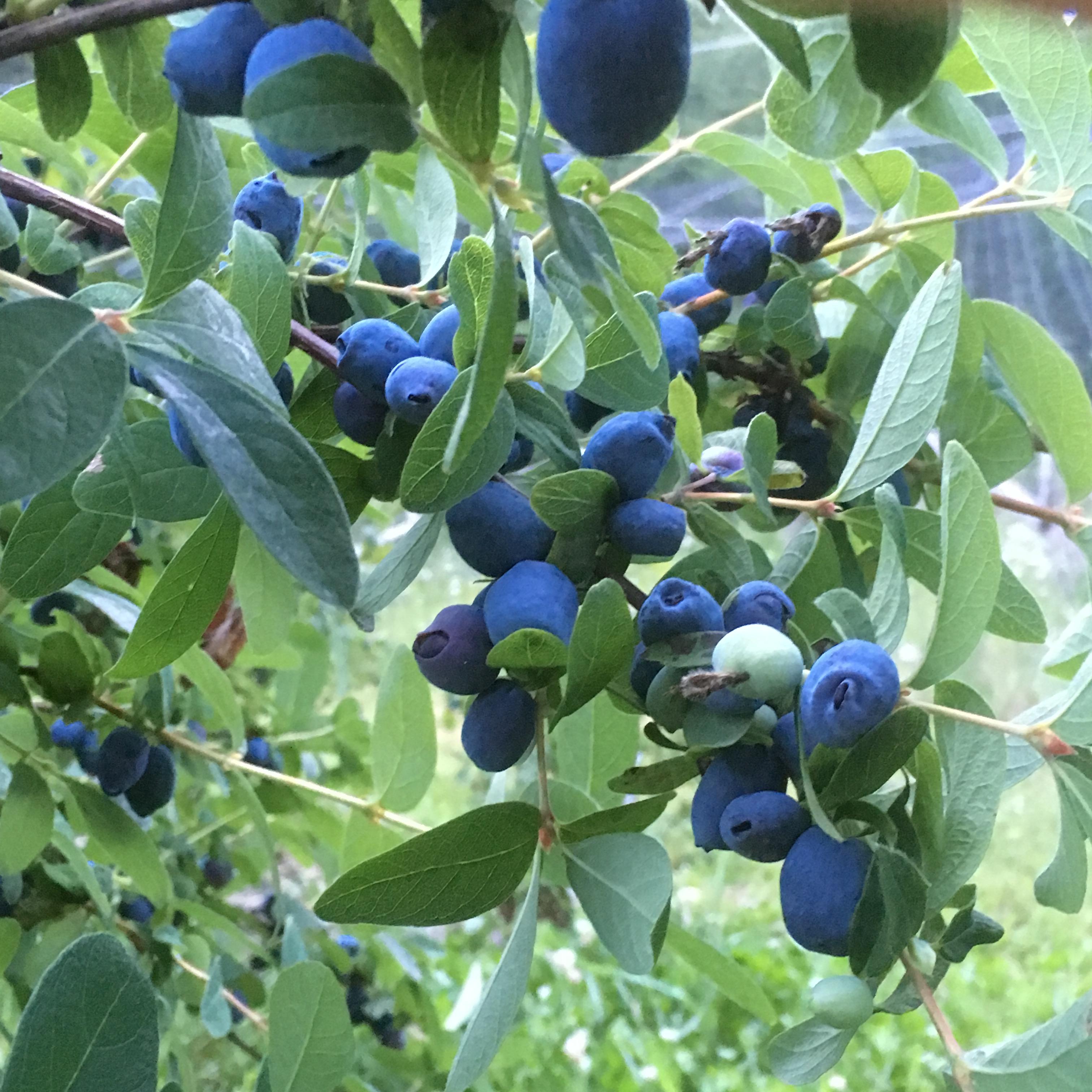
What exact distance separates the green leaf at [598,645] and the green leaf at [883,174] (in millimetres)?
282

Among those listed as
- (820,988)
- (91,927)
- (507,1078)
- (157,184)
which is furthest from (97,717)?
(507,1078)

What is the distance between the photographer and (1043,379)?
42 cm

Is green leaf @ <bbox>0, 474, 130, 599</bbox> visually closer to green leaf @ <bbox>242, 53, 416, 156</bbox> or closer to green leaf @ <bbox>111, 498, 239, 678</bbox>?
green leaf @ <bbox>111, 498, 239, 678</bbox>

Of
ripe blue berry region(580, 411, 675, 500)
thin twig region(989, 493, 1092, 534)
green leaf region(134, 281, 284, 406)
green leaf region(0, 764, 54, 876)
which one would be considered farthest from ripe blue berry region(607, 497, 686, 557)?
green leaf region(0, 764, 54, 876)

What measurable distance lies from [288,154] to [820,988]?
28 cm

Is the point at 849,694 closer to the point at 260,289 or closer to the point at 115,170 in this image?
the point at 260,289

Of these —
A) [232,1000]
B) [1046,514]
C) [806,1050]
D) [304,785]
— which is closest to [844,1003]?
[806,1050]

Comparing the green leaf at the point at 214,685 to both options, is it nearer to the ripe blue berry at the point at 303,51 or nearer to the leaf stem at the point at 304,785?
the leaf stem at the point at 304,785

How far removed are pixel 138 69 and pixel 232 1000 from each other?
2.14ft

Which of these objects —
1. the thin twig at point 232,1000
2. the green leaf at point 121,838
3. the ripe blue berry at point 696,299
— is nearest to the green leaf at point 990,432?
the ripe blue berry at point 696,299

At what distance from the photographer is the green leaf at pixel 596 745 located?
451 mm

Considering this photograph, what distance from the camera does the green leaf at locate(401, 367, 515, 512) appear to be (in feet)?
0.83

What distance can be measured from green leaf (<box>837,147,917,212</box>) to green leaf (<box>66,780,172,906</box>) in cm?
48

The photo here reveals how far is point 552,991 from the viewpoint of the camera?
133 centimetres
